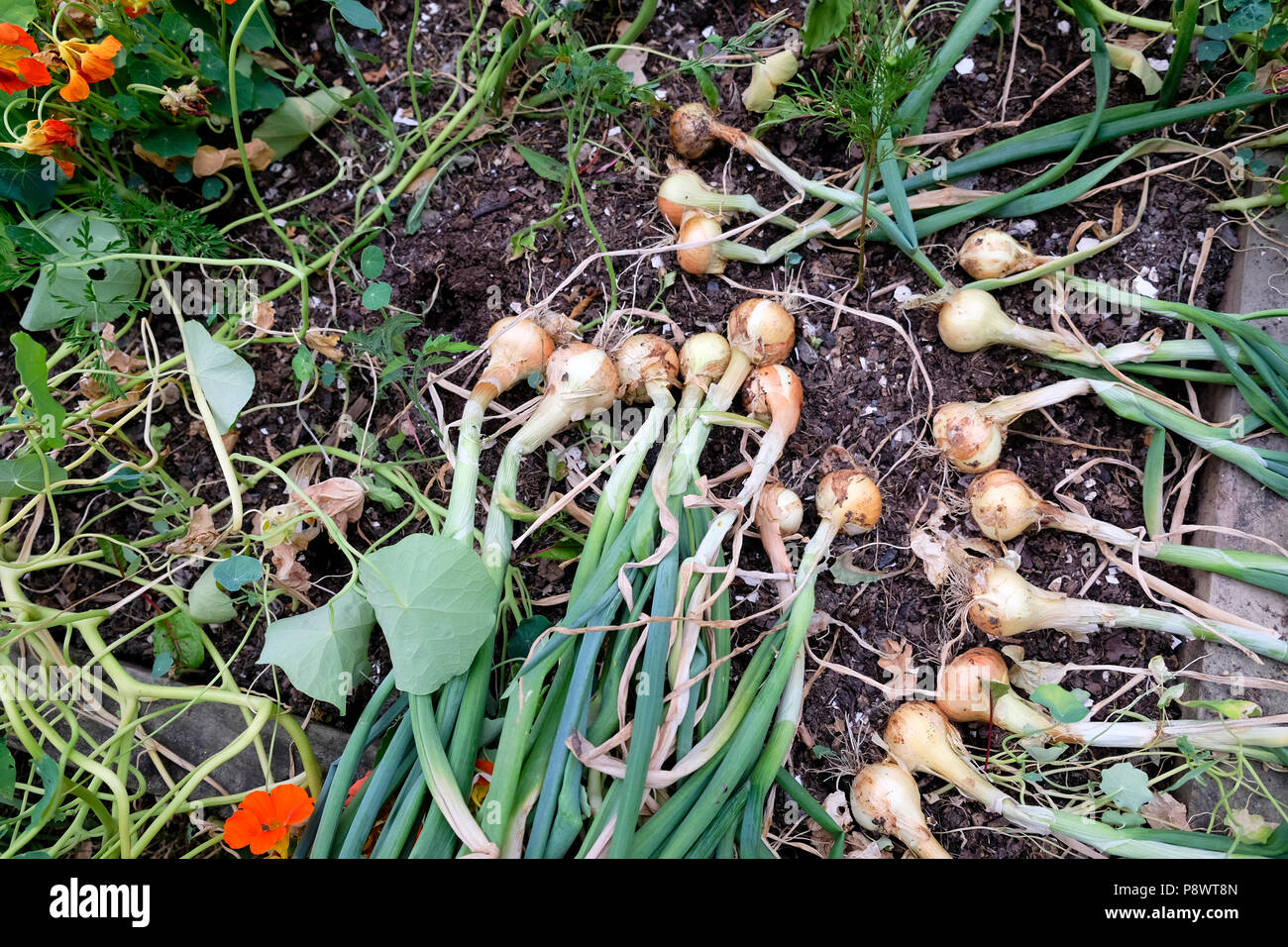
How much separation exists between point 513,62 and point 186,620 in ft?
4.34

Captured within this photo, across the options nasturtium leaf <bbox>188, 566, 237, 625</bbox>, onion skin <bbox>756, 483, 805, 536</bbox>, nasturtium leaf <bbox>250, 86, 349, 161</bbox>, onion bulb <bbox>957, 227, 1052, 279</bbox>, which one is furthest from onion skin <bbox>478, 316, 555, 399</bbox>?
onion bulb <bbox>957, 227, 1052, 279</bbox>

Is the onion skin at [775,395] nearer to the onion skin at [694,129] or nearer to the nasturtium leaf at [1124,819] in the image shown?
the onion skin at [694,129]

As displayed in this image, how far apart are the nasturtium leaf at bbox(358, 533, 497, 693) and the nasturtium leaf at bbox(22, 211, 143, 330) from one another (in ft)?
2.82

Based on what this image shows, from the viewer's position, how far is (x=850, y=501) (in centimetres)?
140

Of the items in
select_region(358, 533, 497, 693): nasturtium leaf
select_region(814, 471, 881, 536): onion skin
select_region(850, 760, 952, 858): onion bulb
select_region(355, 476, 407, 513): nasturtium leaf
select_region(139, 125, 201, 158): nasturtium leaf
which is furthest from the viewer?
select_region(139, 125, 201, 158): nasturtium leaf

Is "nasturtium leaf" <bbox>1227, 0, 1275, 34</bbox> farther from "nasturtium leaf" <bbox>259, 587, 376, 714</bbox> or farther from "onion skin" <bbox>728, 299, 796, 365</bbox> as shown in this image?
"nasturtium leaf" <bbox>259, 587, 376, 714</bbox>

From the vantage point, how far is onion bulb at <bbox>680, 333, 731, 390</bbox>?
147 centimetres

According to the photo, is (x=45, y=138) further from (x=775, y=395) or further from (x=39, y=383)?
(x=775, y=395)

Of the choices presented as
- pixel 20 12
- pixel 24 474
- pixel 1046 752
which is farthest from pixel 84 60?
pixel 1046 752

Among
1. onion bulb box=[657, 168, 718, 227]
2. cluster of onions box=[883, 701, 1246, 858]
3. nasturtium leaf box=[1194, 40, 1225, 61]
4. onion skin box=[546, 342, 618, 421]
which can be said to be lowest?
cluster of onions box=[883, 701, 1246, 858]

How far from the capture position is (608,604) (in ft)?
4.07

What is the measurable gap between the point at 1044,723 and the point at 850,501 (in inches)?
19.4
